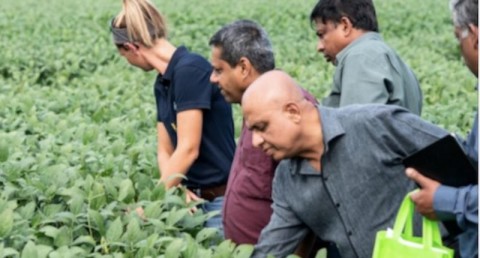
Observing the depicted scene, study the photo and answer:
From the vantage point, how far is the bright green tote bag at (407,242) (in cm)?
370

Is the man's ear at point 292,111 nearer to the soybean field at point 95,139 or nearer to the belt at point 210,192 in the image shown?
the soybean field at point 95,139

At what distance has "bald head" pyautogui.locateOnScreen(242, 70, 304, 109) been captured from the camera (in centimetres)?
409

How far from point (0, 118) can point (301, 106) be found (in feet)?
12.9

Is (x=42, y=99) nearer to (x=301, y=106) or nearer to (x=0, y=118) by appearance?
(x=0, y=118)

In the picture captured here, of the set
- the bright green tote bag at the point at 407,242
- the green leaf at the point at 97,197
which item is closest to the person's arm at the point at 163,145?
the green leaf at the point at 97,197

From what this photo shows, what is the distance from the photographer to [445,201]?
369 centimetres

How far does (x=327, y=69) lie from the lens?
13320 millimetres

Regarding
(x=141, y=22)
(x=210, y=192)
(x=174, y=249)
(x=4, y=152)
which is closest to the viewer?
(x=174, y=249)

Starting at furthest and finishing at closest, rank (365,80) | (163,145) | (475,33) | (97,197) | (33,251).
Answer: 1. (163,145)
2. (365,80)
3. (97,197)
4. (33,251)
5. (475,33)

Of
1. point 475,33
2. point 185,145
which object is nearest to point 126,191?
point 185,145

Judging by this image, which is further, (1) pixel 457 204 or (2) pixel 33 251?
(2) pixel 33 251

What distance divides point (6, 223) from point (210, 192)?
1493 millimetres

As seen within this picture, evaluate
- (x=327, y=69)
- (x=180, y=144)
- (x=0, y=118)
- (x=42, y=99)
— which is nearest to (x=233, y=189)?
(x=180, y=144)

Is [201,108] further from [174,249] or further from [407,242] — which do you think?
[407,242]
